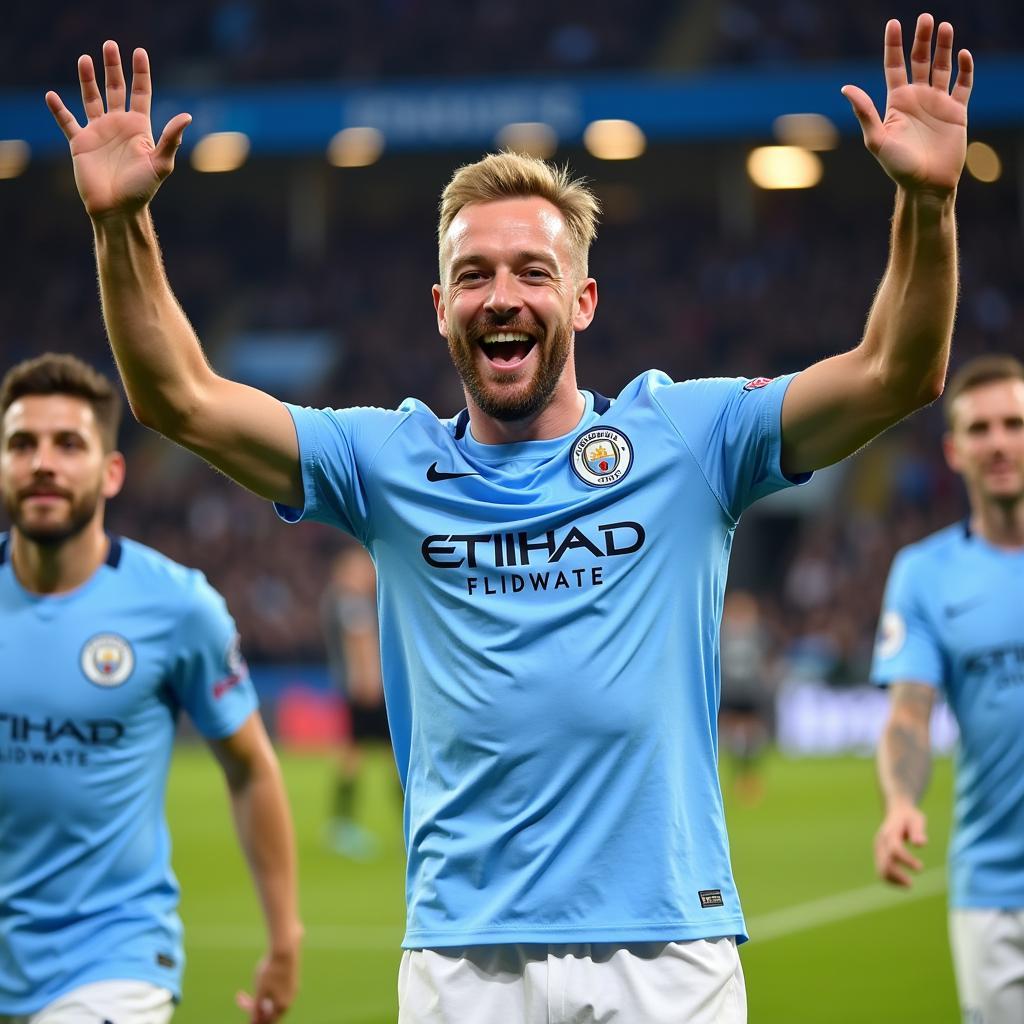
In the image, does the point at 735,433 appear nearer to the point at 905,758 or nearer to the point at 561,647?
the point at 561,647

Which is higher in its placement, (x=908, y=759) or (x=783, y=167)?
(x=783, y=167)

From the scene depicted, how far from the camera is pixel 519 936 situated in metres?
3.09

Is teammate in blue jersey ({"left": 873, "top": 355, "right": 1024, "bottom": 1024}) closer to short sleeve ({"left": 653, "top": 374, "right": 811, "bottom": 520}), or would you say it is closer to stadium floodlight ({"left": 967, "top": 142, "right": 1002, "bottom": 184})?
short sleeve ({"left": 653, "top": 374, "right": 811, "bottom": 520})

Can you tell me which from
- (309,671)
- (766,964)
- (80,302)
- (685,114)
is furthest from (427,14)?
(766,964)

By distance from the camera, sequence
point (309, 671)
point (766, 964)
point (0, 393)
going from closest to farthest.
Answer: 1. point (0, 393)
2. point (766, 964)
3. point (309, 671)

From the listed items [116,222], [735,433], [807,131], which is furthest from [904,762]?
[807,131]

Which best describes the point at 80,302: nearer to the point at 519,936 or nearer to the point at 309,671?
the point at 309,671

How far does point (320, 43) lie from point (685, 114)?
26.0 ft

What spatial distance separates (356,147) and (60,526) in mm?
31123

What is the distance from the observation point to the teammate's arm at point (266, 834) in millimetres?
4574

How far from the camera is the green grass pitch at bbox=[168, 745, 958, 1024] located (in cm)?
858

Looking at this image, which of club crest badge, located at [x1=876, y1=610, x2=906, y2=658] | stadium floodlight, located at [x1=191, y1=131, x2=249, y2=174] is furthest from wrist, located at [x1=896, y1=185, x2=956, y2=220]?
stadium floodlight, located at [x1=191, y1=131, x2=249, y2=174]

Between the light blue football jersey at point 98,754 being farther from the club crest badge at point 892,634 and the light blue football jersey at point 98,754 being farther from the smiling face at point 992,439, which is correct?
the smiling face at point 992,439

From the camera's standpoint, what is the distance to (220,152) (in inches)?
1391
